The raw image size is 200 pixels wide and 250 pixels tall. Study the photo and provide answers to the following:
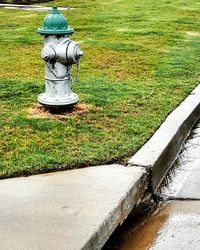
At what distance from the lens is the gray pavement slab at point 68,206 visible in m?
3.11

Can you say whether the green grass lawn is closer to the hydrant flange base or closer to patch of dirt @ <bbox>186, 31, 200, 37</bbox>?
patch of dirt @ <bbox>186, 31, 200, 37</bbox>

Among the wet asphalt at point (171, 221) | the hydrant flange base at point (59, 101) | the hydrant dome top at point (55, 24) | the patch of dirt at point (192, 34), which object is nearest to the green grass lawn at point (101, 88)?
the patch of dirt at point (192, 34)

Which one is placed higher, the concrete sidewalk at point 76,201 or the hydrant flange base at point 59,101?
the hydrant flange base at point 59,101

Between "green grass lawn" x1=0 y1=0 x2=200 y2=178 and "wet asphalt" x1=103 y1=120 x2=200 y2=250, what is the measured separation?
447 millimetres

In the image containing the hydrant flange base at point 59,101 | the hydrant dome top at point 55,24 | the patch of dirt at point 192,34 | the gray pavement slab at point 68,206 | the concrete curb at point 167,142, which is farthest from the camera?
the patch of dirt at point 192,34

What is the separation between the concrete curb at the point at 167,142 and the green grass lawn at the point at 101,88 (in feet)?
0.32

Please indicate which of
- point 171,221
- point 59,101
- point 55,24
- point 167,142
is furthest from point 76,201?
point 55,24

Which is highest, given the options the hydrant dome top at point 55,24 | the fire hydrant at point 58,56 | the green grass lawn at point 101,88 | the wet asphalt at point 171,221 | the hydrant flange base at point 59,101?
the hydrant dome top at point 55,24

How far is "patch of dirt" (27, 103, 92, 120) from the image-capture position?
5250mm

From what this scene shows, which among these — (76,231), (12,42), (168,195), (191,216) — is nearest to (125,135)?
(168,195)

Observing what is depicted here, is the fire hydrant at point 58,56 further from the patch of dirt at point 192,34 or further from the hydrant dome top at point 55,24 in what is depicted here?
→ the patch of dirt at point 192,34

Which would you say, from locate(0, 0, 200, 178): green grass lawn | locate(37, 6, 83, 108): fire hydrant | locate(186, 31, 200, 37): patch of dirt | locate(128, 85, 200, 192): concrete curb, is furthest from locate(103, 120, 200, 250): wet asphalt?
locate(186, 31, 200, 37): patch of dirt

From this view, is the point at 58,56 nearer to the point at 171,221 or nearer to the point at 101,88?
the point at 101,88

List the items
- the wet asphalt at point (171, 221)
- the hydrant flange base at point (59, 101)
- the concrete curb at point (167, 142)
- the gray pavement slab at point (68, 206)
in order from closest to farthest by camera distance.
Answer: the gray pavement slab at point (68, 206) < the wet asphalt at point (171, 221) < the concrete curb at point (167, 142) < the hydrant flange base at point (59, 101)
